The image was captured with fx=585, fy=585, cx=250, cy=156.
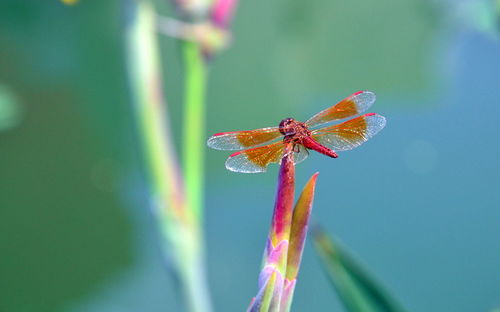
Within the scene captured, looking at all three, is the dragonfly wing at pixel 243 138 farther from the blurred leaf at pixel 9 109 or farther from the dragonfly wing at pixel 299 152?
the blurred leaf at pixel 9 109

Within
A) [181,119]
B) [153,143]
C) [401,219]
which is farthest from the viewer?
[181,119]

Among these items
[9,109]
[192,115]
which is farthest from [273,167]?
[9,109]

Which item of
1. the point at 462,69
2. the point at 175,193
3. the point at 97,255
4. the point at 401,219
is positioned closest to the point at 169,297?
the point at 97,255

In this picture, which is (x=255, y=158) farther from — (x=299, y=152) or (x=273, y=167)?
(x=273, y=167)

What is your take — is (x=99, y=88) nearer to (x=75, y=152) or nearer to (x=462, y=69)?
(x=75, y=152)

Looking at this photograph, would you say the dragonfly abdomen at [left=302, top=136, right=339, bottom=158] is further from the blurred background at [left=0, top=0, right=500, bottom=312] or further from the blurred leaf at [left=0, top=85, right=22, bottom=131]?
the blurred leaf at [left=0, top=85, right=22, bottom=131]

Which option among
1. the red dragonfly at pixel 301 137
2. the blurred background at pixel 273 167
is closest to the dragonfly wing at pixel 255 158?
the red dragonfly at pixel 301 137

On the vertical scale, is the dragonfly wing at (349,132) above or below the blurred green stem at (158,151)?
below
